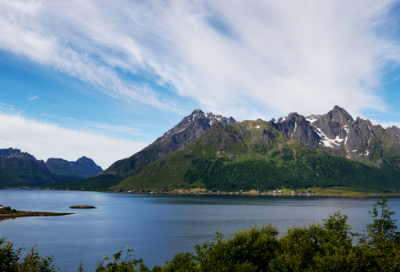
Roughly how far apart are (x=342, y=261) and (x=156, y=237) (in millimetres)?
94706

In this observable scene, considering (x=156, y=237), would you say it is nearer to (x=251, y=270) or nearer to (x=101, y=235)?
(x=101, y=235)

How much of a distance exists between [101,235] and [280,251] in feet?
317

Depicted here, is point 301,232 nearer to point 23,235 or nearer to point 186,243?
point 186,243

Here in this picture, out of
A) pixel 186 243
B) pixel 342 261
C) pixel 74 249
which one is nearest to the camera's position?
pixel 342 261

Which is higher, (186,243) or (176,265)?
(176,265)

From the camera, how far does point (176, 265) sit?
6209 cm

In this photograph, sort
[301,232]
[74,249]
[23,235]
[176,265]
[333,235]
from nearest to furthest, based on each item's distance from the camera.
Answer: [176,265] → [333,235] → [301,232] → [74,249] → [23,235]

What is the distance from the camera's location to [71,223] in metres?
168

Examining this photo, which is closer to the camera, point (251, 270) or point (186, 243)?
point (251, 270)

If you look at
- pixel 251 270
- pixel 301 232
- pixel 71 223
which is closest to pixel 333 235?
pixel 301 232

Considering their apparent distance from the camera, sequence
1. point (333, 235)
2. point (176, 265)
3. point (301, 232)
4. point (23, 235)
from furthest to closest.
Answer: point (23, 235) → point (301, 232) → point (333, 235) → point (176, 265)

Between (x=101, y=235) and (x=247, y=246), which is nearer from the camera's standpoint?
(x=247, y=246)

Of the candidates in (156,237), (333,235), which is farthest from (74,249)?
(333,235)

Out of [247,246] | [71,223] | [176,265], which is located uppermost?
[247,246]
